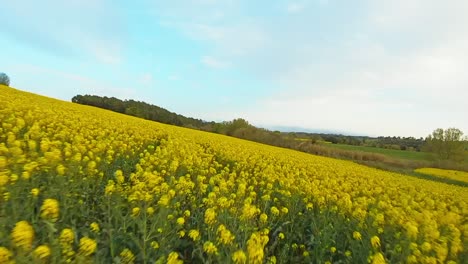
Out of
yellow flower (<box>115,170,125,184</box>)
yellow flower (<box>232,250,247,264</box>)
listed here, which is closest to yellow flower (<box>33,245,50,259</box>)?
yellow flower (<box>232,250,247,264</box>)

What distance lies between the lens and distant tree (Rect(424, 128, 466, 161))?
5744cm

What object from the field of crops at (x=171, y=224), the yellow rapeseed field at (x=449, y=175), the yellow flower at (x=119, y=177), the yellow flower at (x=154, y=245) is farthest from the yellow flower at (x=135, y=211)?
the yellow rapeseed field at (x=449, y=175)

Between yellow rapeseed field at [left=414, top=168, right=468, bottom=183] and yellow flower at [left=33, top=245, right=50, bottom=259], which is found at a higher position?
yellow flower at [left=33, top=245, right=50, bottom=259]

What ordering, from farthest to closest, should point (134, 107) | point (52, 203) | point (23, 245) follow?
point (134, 107)
point (52, 203)
point (23, 245)

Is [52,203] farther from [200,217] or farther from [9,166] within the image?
[200,217]

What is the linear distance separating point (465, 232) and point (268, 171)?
528 cm

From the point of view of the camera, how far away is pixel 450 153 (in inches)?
2297

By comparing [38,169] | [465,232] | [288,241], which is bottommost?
[288,241]

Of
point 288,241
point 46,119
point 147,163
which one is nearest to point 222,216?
point 288,241

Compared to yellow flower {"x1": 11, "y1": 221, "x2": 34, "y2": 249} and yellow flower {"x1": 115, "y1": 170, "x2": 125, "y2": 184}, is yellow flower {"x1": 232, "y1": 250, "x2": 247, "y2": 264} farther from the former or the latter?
yellow flower {"x1": 115, "y1": 170, "x2": 125, "y2": 184}

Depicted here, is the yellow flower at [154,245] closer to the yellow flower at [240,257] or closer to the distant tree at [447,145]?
the yellow flower at [240,257]

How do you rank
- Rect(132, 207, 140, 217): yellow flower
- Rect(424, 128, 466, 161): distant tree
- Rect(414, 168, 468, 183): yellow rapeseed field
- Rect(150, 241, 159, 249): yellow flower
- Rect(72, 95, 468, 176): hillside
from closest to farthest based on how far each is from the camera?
Rect(150, 241, 159, 249): yellow flower
Rect(132, 207, 140, 217): yellow flower
Rect(414, 168, 468, 183): yellow rapeseed field
Rect(72, 95, 468, 176): hillside
Rect(424, 128, 466, 161): distant tree

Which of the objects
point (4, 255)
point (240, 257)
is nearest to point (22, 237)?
point (4, 255)

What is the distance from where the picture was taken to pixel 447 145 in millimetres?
59375
